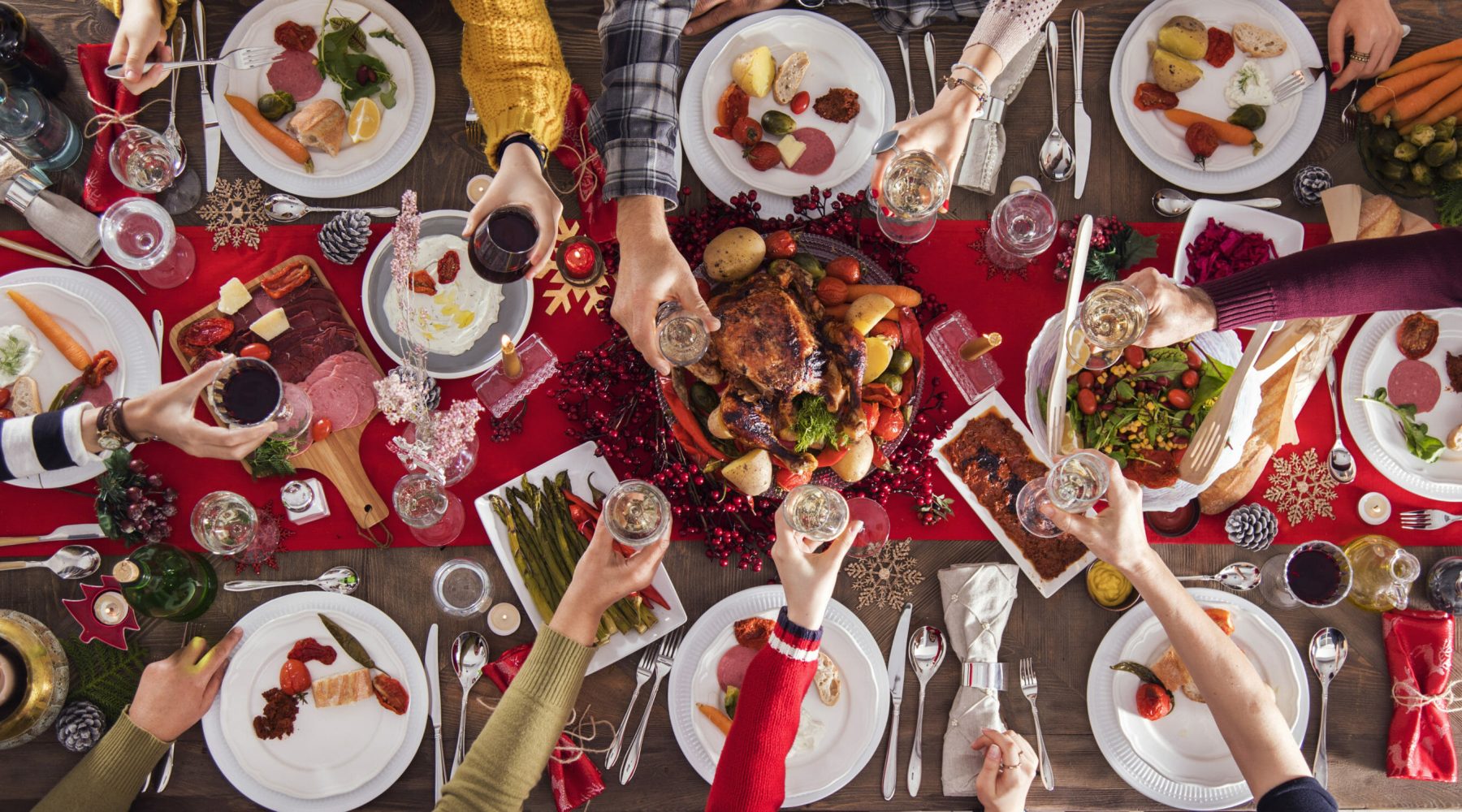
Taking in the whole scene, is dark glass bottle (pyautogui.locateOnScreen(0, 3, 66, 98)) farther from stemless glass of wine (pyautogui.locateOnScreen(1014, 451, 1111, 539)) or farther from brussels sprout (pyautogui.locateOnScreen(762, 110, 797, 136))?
stemless glass of wine (pyautogui.locateOnScreen(1014, 451, 1111, 539))

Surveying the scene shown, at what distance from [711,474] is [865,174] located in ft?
3.15

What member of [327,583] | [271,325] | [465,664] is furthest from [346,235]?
Result: [465,664]

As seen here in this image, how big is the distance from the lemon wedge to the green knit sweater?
4.70ft

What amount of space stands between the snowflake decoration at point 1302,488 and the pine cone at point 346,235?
8.55ft

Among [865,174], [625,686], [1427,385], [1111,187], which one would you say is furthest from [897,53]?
[625,686]

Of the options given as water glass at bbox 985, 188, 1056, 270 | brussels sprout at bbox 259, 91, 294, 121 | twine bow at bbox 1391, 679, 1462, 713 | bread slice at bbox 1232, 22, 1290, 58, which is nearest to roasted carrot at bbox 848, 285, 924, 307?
water glass at bbox 985, 188, 1056, 270

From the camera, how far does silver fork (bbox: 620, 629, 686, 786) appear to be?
7.70 feet

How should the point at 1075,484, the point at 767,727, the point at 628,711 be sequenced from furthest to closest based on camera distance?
the point at 628,711
the point at 1075,484
the point at 767,727

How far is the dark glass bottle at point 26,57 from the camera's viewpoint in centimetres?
228

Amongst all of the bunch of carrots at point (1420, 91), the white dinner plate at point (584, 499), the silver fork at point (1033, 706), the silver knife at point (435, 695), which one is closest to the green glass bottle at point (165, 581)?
the silver knife at point (435, 695)

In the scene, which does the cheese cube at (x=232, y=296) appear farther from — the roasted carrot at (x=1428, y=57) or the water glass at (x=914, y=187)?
the roasted carrot at (x=1428, y=57)

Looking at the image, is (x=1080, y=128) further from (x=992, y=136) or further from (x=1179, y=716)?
(x=1179, y=716)

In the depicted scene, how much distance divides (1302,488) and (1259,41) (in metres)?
1.28

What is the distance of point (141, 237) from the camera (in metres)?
2.32
